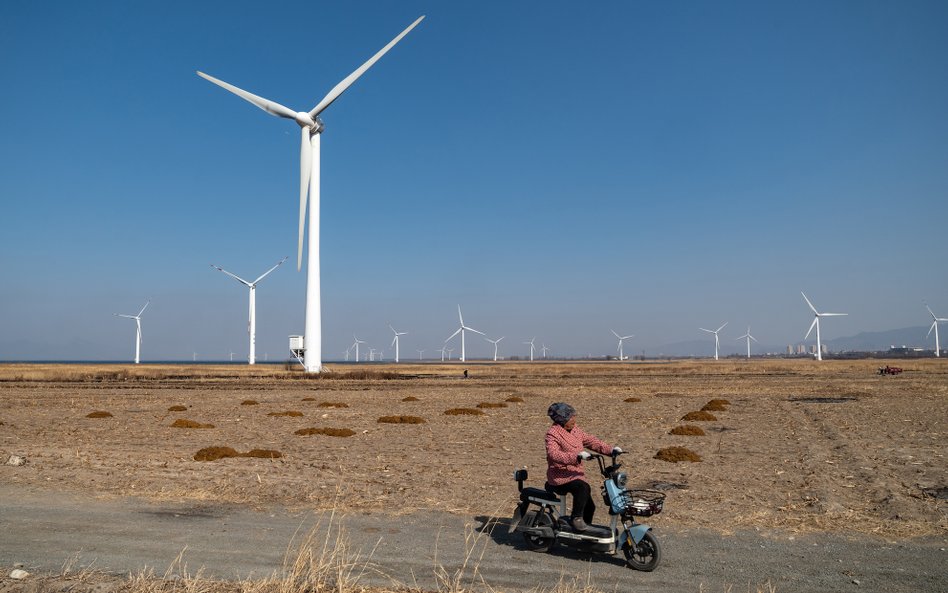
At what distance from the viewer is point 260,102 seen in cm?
7656

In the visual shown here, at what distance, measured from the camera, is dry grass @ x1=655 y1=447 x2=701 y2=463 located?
20.4 meters

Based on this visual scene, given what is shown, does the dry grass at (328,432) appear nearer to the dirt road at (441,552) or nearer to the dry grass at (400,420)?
the dry grass at (400,420)

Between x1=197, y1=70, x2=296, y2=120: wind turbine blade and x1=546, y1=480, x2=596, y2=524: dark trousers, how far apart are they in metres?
73.0

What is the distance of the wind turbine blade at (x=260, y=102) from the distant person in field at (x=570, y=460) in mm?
72557

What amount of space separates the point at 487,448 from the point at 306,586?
15837 mm

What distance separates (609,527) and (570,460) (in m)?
1.13

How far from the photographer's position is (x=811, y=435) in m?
26.1

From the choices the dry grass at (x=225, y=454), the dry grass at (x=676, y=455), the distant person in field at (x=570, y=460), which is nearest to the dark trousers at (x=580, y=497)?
the distant person in field at (x=570, y=460)

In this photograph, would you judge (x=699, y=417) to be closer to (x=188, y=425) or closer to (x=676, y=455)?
(x=676, y=455)

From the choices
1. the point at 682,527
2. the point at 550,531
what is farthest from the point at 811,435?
the point at 550,531

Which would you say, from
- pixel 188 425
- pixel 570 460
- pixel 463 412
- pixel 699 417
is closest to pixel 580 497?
pixel 570 460

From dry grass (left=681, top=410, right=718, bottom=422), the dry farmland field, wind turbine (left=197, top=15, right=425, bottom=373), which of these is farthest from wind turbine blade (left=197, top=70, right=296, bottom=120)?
dry grass (left=681, top=410, right=718, bottom=422)

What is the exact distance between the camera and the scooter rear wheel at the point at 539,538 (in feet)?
35.2

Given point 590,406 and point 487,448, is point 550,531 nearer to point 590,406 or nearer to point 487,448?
point 487,448
